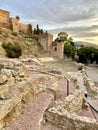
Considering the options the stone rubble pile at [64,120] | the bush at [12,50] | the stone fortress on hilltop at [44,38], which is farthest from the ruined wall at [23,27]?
the stone rubble pile at [64,120]

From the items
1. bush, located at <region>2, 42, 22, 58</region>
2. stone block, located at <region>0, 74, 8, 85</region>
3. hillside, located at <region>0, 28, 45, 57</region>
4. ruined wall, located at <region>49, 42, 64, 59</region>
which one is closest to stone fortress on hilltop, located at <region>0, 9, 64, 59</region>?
ruined wall, located at <region>49, 42, 64, 59</region>

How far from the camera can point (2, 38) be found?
106ft

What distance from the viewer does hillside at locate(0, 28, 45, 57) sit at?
Result: 32375 millimetres

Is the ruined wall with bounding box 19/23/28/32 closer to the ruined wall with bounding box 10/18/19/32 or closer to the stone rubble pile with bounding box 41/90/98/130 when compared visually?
the ruined wall with bounding box 10/18/19/32

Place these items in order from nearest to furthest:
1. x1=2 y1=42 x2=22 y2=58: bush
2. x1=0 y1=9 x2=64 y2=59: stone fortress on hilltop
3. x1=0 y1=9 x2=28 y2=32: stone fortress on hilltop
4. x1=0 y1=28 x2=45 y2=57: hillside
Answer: x1=2 y1=42 x2=22 y2=58: bush → x1=0 y1=28 x2=45 y2=57: hillside → x1=0 y1=9 x2=28 y2=32: stone fortress on hilltop → x1=0 y1=9 x2=64 y2=59: stone fortress on hilltop

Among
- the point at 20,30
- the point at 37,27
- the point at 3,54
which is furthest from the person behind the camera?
the point at 37,27

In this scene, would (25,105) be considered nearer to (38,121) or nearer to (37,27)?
(38,121)

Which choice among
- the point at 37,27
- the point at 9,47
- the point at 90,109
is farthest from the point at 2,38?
the point at 90,109

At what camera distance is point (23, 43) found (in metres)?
37.5

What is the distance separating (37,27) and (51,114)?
44824 millimetres

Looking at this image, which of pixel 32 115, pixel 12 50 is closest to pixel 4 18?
pixel 12 50

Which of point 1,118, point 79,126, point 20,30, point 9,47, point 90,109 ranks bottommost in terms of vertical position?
point 90,109

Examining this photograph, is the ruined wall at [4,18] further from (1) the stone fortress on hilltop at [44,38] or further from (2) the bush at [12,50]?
(2) the bush at [12,50]

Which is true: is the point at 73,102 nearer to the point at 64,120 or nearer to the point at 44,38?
the point at 64,120
